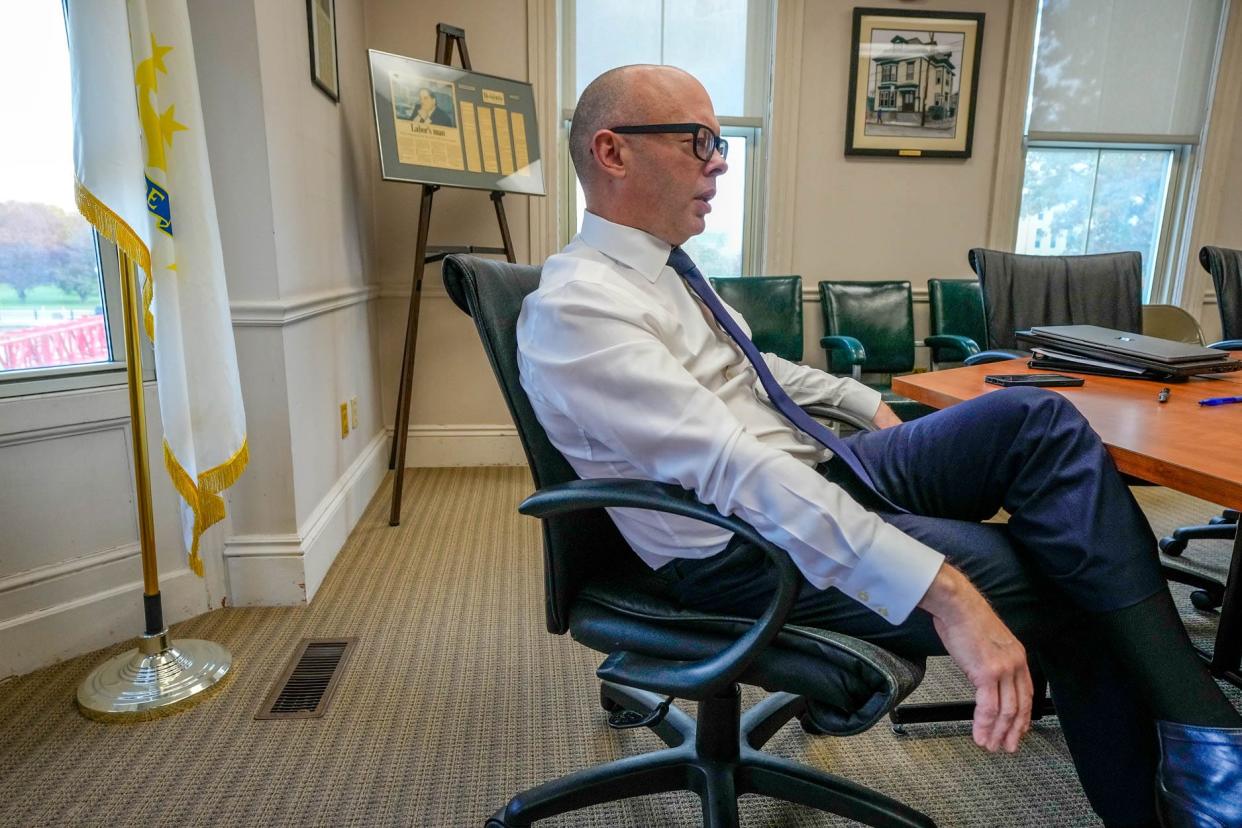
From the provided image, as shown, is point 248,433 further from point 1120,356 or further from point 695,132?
point 1120,356


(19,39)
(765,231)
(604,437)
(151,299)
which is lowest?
(604,437)

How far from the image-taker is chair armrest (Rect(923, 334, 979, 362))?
2.88 meters

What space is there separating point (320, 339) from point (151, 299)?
0.74m

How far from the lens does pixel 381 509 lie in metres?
2.73

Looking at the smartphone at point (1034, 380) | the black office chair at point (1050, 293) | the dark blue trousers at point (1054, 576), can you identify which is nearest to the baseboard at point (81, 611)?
the dark blue trousers at point (1054, 576)

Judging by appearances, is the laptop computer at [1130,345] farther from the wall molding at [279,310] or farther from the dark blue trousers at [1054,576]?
the wall molding at [279,310]

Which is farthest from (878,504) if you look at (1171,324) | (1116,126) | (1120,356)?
(1116,126)

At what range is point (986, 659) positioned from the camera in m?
0.74

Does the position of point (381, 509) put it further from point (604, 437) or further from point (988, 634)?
point (988, 634)

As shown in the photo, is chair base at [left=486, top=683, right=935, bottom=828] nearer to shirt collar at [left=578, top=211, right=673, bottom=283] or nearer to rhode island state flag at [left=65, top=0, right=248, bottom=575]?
shirt collar at [left=578, top=211, right=673, bottom=283]

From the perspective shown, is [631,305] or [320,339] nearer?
[631,305]

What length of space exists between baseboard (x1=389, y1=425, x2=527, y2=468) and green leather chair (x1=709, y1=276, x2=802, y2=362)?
1155 millimetres

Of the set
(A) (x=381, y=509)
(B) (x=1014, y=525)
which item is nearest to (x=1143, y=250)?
(B) (x=1014, y=525)

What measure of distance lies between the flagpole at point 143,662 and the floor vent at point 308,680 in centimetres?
14
